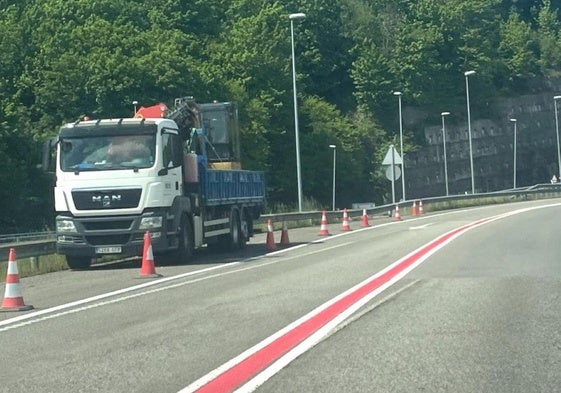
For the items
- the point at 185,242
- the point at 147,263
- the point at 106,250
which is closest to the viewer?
the point at 147,263

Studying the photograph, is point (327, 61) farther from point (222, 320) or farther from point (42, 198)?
point (222, 320)

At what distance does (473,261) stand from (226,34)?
67.7m

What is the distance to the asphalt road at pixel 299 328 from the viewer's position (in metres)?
8.83

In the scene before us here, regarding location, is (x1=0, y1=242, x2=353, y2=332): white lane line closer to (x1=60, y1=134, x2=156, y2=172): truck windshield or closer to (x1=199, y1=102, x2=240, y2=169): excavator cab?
(x1=60, y1=134, x2=156, y2=172): truck windshield

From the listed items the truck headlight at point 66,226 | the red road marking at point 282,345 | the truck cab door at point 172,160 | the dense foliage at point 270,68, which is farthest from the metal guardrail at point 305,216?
the red road marking at point 282,345

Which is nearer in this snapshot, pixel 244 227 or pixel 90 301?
pixel 90 301

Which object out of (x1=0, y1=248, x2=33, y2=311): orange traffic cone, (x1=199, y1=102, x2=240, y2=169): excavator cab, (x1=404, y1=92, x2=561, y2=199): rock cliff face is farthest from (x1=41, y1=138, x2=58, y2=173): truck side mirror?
(x1=404, y1=92, x2=561, y2=199): rock cliff face

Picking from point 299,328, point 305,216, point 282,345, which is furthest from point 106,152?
point 305,216

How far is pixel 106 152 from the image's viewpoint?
21.3 metres

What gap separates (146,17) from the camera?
82938 millimetres

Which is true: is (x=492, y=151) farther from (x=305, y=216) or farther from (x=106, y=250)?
(x=106, y=250)

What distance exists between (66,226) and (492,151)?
8122 cm

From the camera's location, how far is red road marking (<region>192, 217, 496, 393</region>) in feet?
28.3

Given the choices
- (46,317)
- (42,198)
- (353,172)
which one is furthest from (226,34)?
(46,317)
